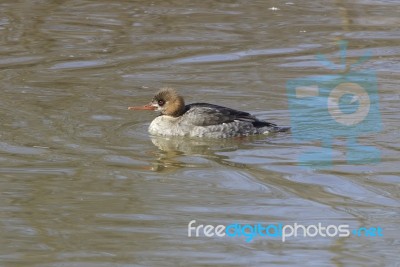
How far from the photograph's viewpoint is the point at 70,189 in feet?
30.1

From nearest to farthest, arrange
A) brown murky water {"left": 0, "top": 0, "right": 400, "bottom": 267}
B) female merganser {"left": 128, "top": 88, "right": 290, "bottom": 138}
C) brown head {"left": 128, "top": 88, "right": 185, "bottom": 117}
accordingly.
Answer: brown murky water {"left": 0, "top": 0, "right": 400, "bottom": 267}, female merganser {"left": 128, "top": 88, "right": 290, "bottom": 138}, brown head {"left": 128, "top": 88, "right": 185, "bottom": 117}

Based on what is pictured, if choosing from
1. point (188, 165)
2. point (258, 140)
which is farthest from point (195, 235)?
point (258, 140)

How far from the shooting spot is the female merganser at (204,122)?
36.6 ft

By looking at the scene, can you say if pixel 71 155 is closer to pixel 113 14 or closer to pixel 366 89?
pixel 366 89

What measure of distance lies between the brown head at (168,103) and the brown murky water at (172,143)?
0.94 ft

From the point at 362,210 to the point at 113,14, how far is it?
851 cm

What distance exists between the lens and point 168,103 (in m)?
11.5

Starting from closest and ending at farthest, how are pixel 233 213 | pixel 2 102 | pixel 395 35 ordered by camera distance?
pixel 233 213 → pixel 2 102 → pixel 395 35

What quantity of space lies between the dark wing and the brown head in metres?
0.18

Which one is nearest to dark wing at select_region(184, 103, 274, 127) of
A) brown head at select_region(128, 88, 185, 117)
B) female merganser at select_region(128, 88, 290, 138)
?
female merganser at select_region(128, 88, 290, 138)

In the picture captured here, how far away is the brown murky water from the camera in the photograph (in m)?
7.89

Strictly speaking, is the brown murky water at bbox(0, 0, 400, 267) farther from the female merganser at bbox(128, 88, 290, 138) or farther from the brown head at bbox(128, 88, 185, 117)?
the brown head at bbox(128, 88, 185, 117)

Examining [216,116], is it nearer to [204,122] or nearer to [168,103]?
[204,122]

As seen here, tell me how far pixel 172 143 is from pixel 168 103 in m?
0.58
